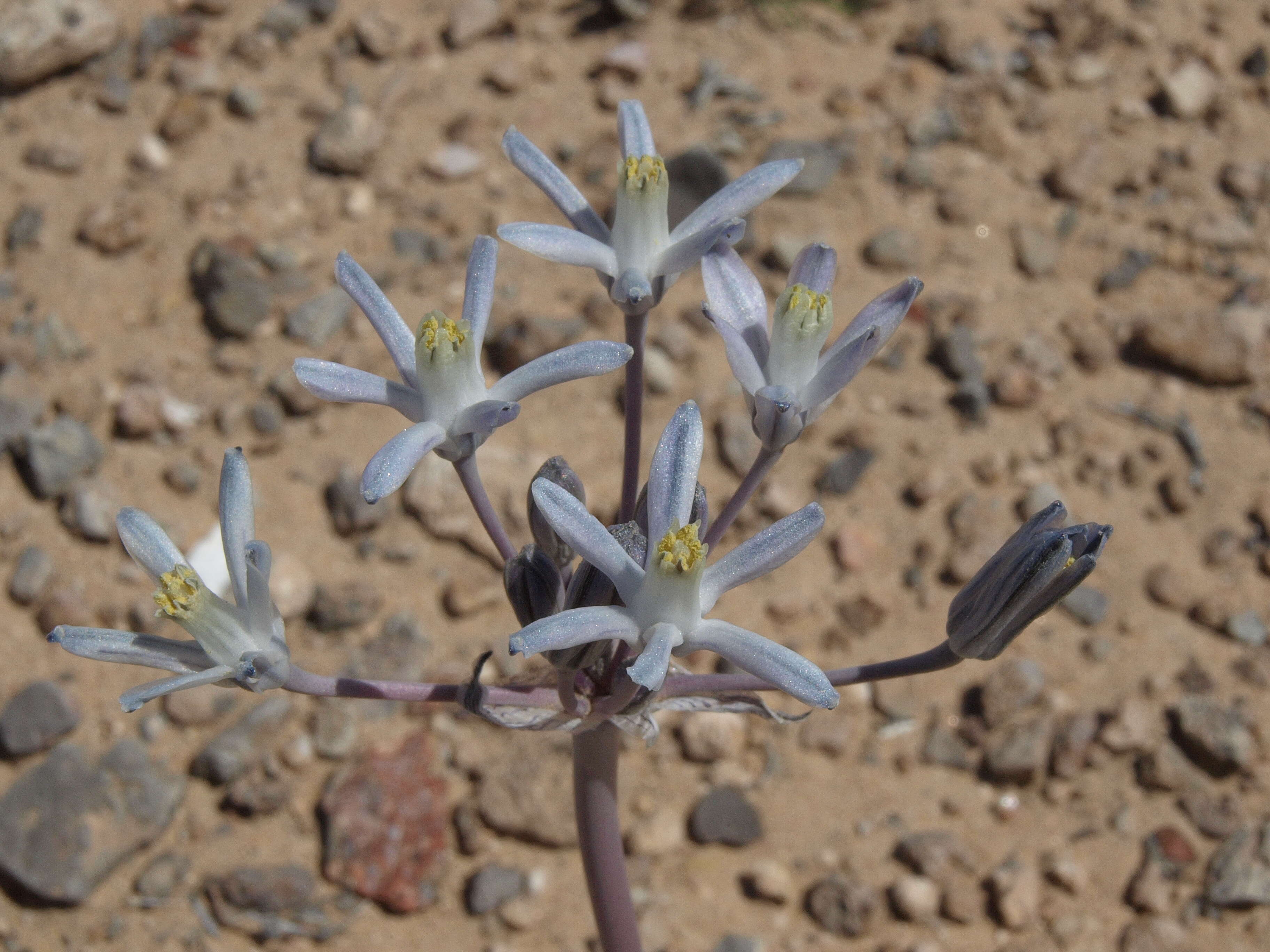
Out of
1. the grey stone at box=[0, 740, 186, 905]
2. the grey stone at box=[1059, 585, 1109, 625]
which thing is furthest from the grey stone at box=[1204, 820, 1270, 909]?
the grey stone at box=[0, 740, 186, 905]

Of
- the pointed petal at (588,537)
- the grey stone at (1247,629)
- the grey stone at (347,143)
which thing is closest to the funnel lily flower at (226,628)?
the pointed petal at (588,537)

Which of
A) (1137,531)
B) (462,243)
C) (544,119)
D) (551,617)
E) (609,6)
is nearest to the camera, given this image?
(551,617)

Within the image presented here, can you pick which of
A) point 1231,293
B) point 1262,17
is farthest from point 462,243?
point 1262,17

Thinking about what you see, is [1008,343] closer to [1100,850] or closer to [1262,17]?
[1100,850]

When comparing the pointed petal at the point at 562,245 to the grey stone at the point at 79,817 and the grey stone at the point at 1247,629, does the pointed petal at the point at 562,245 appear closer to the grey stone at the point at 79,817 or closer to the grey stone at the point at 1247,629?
the grey stone at the point at 79,817

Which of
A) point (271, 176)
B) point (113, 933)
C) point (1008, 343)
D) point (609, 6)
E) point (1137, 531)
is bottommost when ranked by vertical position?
point (113, 933)

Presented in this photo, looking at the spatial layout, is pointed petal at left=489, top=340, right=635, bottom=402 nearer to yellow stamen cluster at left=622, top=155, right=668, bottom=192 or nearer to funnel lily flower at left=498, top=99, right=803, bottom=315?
funnel lily flower at left=498, top=99, right=803, bottom=315
